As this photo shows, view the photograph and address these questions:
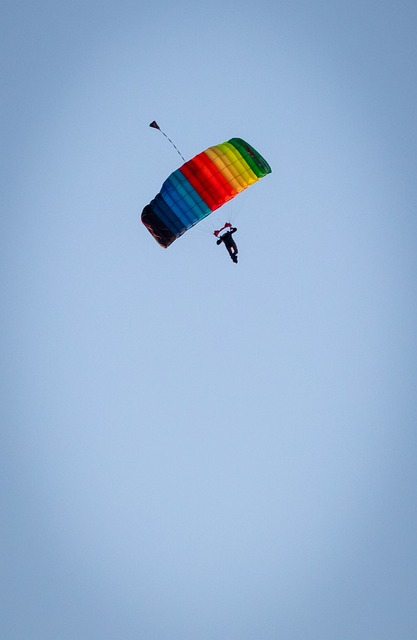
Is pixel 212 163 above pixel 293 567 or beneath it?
above

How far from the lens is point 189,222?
49.7 m

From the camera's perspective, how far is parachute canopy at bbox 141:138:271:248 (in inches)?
1946

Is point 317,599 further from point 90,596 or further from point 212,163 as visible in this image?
point 212,163

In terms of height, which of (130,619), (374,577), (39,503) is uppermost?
(39,503)

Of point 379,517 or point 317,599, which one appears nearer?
point 317,599

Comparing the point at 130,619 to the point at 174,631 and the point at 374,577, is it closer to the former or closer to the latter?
the point at 174,631

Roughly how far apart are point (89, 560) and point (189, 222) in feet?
388

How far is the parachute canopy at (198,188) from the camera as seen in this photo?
162 feet

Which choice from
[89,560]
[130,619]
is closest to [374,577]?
[130,619]

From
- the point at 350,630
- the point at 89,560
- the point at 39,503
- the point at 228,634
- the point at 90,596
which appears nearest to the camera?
the point at 350,630

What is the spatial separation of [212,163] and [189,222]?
91.9 inches

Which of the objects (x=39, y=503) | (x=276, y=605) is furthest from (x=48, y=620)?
(x=39, y=503)

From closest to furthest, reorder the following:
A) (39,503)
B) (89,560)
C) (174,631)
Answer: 1. (174,631)
2. (89,560)
3. (39,503)

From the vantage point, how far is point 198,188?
162ft
